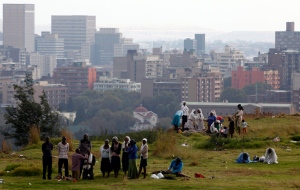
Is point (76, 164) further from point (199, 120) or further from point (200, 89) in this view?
point (200, 89)

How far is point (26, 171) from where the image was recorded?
24.2 m

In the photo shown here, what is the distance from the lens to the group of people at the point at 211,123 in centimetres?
3196

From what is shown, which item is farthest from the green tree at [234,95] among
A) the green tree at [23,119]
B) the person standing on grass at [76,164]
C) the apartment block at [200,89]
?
the person standing on grass at [76,164]

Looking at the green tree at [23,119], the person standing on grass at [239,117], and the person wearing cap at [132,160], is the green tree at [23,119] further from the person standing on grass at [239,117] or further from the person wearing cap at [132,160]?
the person wearing cap at [132,160]

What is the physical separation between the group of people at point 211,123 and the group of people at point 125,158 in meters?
8.12

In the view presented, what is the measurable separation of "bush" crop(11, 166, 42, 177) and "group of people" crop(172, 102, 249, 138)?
848 centimetres

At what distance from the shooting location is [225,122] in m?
36.1

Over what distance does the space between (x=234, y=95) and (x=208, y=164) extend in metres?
113

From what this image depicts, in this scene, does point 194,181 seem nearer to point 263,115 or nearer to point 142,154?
point 142,154

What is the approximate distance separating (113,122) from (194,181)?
9294 centimetres

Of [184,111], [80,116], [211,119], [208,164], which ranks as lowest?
[80,116]

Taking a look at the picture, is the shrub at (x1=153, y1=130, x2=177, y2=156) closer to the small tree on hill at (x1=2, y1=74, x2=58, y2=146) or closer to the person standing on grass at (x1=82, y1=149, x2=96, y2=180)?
the person standing on grass at (x1=82, y1=149, x2=96, y2=180)

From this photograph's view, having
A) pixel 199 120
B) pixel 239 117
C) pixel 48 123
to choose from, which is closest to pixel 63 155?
pixel 239 117

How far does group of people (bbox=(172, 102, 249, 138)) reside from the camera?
3196cm
